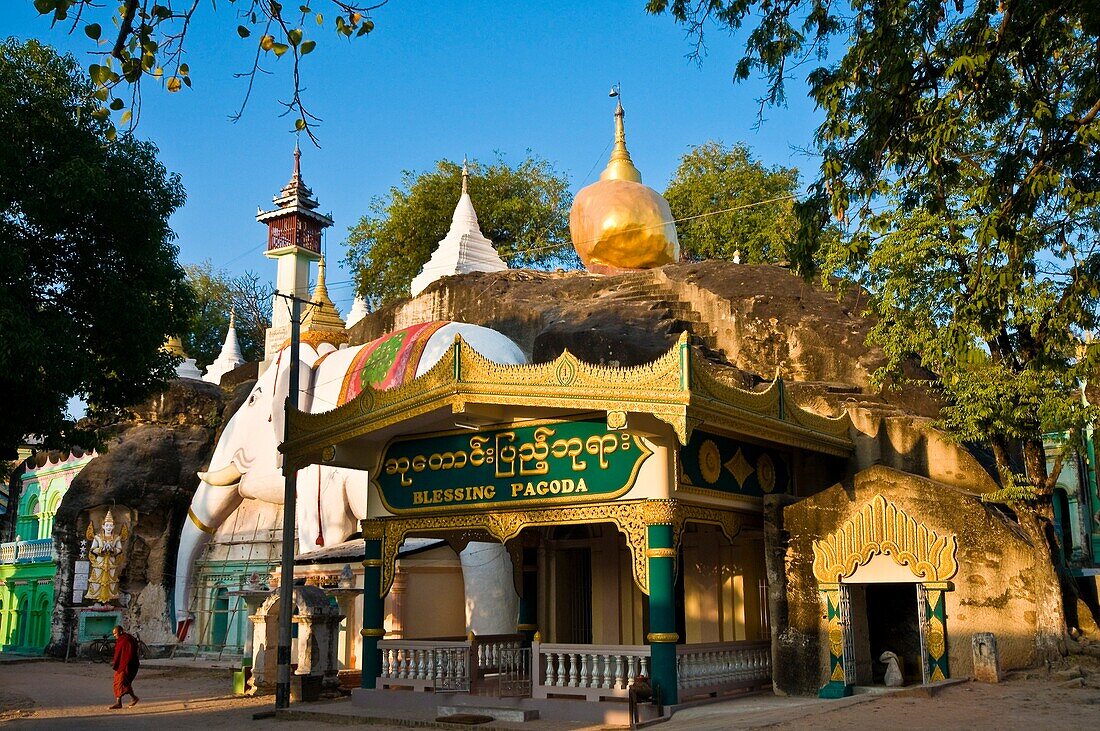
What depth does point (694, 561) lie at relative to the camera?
16.7 m

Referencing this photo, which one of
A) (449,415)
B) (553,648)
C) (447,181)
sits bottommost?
(553,648)

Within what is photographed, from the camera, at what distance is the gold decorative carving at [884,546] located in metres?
13.0

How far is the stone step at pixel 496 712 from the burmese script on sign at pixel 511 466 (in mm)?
2595

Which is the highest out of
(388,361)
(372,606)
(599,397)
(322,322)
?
(322,322)

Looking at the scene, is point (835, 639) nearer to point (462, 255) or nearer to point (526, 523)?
point (526, 523)

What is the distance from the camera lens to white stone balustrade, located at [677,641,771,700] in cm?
1334

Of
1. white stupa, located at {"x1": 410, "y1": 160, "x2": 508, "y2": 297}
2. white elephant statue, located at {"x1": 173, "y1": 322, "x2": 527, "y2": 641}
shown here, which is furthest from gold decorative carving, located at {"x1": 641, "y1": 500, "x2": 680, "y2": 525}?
white stupa, located at {"x1": 410, "y1": 160, "x2": 508, "y2": 297}

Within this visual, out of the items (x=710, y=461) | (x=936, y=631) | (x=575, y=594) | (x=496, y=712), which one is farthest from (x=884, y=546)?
(x=575, y=594)

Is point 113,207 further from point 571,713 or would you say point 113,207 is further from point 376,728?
point 571,713

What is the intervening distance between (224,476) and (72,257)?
43.7ft

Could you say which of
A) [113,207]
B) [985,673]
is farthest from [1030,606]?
[113,207]

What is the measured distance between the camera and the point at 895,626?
48.7ft

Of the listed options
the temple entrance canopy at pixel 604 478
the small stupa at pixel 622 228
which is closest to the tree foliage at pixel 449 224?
the small stupa at pixel 622 228

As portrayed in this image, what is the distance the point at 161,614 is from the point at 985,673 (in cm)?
2390
